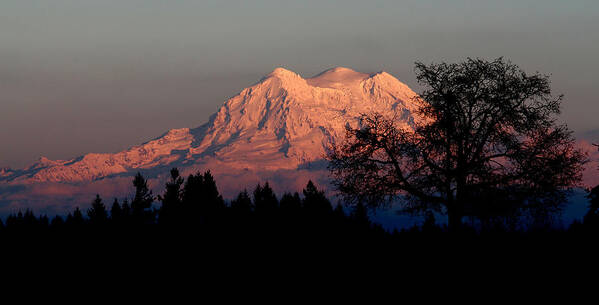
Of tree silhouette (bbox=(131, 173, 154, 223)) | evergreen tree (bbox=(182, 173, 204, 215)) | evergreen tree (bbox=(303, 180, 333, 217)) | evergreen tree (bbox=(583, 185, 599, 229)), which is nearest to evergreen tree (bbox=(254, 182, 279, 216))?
evergreen tree (bbox=(303, 180, 333, 217))

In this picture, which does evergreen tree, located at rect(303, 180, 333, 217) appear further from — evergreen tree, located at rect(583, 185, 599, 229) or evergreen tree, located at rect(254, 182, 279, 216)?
evergreen tree, located at rect(583, 185, 599, 229)

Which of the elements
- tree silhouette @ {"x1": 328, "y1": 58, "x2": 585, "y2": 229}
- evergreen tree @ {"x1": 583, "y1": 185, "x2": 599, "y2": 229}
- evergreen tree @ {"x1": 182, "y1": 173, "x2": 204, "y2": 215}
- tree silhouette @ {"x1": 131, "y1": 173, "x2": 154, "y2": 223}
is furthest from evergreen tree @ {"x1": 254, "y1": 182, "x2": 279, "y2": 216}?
evergreen tree @ {"x1": 583, "y1": 185, "x2": 599, "y2": 229}

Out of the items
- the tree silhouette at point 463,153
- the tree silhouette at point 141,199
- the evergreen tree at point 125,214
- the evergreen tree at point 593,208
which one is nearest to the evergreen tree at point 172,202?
the tree silhouette at point 141,199

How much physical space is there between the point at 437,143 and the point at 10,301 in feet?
55.2

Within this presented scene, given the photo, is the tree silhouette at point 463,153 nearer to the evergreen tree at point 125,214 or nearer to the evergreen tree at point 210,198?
the evergreen tree at point 125,214

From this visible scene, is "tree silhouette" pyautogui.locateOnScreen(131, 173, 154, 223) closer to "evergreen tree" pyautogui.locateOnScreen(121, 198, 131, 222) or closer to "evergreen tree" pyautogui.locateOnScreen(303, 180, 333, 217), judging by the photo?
"evergreen tree" pyautogui.locateOnScreen(121, 198, 131, 222)

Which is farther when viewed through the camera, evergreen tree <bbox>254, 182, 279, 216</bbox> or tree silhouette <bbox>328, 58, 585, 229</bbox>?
evergreen tree <bbox>254, 182, 279, 216</bbox>

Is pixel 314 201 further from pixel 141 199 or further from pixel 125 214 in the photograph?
pixel 125 214

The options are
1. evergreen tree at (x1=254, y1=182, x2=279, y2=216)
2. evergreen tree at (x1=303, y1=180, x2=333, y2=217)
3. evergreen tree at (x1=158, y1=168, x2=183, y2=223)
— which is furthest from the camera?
evergreen tree at (x1=254, y1=182, x2=279, y2=216)

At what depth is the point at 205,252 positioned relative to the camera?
37.5 m

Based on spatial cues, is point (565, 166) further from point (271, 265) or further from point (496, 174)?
point (271, 265)

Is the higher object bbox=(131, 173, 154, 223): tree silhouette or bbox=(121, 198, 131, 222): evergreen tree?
bbox=(131, 173, 154, 223): tree silhouette

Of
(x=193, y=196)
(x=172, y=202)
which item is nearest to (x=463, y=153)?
(x=172, y=202)

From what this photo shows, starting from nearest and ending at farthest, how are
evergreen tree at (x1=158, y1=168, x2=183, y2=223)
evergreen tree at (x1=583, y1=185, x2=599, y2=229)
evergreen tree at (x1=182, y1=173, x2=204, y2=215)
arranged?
evergreen tree at (x1=583, y1=185, x2=599, y2=229) < evergreen tree at (x1=158, y1=168, x2=183, y2=223) < evergreen tree at (x1=182, y1=173, x2=204, y2=215)
